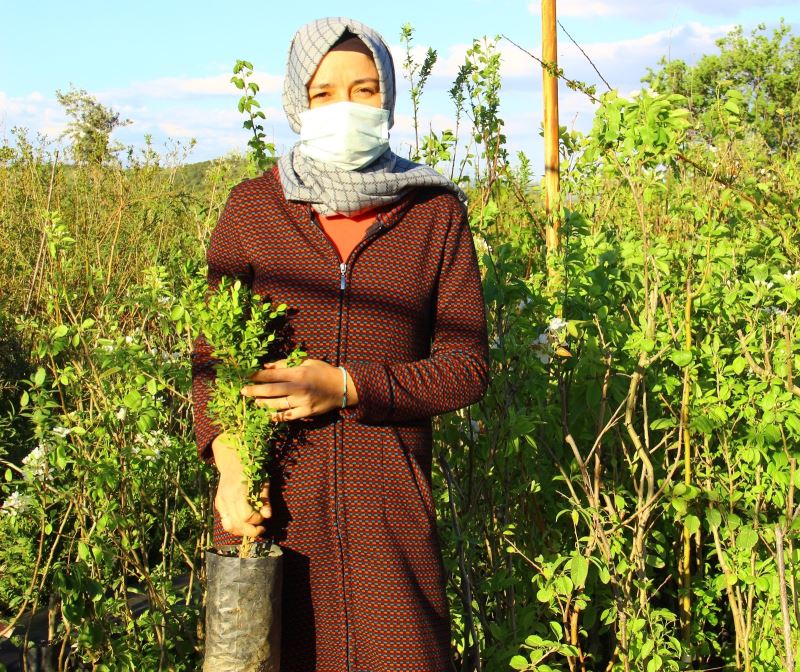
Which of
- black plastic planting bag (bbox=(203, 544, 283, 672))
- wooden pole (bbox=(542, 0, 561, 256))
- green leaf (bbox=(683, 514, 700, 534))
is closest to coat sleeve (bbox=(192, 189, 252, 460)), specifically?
black plastic planting bag (bbox=(203, 544, 283, 672))

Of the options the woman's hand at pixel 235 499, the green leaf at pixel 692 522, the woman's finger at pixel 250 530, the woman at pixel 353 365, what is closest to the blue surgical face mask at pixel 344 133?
the woman at pixel 353 365

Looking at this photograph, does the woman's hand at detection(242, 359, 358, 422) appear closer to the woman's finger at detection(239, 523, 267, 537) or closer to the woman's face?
the woman's finger at detection(239, 523, 267, 537)

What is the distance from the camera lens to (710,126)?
9.33ft

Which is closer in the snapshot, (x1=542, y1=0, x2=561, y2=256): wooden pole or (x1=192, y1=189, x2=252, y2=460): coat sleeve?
(x1=192, y1=189, x2=252, y2=460): coat sleeve

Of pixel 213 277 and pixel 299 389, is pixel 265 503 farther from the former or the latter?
pixel 213 277

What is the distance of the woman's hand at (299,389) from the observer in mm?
1765

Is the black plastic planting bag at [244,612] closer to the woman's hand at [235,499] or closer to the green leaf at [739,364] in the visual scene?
the woman's hand at [235,499]

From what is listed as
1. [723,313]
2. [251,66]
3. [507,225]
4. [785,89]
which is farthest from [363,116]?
[785,89]

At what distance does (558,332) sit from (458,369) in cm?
90

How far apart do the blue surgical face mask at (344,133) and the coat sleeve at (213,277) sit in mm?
200

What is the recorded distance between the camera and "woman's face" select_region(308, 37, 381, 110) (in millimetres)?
1974

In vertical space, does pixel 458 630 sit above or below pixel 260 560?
below

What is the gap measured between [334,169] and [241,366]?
491 mm

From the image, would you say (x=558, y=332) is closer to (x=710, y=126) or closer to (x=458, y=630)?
(x=710, y=126)
